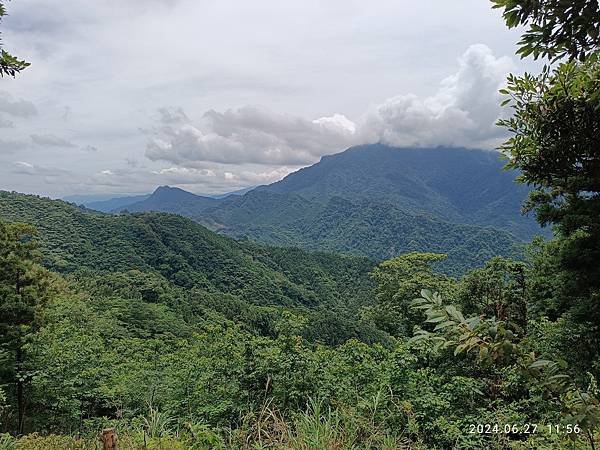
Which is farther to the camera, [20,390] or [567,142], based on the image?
[20,390]

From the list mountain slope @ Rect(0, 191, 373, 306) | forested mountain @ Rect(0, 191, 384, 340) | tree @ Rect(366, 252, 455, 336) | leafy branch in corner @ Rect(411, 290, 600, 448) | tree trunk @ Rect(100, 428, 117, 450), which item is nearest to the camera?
leafy branch in corner @ Rect(411, 290, 600, 448)

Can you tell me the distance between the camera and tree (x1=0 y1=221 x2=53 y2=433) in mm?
10000

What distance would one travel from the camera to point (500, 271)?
1359cm

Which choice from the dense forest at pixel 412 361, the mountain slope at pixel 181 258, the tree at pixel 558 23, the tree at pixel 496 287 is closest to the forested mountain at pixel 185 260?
the mountain slope at pixel 181 258

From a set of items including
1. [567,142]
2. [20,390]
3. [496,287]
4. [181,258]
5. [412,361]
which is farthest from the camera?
[181,258]

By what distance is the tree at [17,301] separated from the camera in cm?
1000

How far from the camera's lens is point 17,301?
10.2 meters

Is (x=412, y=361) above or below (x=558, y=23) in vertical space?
below

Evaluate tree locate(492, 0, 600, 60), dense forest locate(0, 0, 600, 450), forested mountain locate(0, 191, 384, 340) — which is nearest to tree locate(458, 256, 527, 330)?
dense forest locate(0, 0, 600, 450)

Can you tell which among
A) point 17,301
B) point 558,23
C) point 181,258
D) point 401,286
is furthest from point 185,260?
point 558,23

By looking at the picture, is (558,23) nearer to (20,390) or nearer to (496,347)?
(496,347)

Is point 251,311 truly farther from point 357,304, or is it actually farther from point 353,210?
point 353,210

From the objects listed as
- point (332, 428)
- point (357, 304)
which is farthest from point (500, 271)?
point (357, 304)

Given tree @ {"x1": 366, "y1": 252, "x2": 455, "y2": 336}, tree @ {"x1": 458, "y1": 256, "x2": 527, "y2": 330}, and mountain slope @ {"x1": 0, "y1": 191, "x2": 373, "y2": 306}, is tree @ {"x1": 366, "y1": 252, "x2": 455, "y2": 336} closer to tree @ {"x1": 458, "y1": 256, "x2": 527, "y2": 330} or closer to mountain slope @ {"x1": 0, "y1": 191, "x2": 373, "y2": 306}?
tree @ {"x1": 458, "y1": 256, "x2": 527, "y2": 330}
